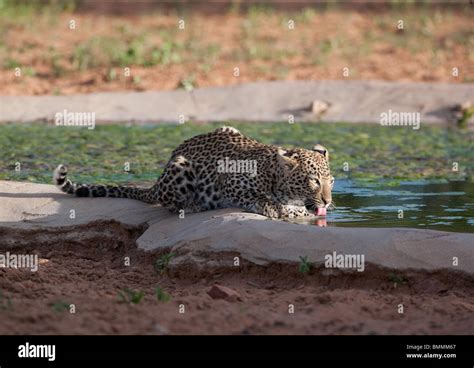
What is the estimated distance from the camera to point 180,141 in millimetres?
17688

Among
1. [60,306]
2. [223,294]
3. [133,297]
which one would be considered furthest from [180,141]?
[60,306]

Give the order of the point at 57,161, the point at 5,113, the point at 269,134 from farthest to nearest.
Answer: the point at 5,113
the point at 269,134
the point at 57,161

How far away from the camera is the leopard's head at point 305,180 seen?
464 inches

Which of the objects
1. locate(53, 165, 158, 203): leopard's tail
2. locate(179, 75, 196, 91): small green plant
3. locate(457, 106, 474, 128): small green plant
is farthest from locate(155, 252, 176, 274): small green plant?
locate(179, 75, 196, 91): small green plant

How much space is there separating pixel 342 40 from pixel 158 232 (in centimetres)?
1601

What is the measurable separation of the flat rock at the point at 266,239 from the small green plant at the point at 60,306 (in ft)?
6.47

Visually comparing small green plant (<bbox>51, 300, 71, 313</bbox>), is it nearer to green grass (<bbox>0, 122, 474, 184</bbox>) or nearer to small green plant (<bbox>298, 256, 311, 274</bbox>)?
small green plant (<bbox>298, 256, 311, 274</bbox>)

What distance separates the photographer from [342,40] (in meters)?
26.5

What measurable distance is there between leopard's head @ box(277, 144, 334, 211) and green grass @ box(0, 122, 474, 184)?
289 centimetres

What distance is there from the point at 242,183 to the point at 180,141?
5.90 meters

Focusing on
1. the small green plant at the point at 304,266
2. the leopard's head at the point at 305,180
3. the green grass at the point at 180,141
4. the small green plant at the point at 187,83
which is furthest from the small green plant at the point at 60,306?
the small green plant at the point at 187,83

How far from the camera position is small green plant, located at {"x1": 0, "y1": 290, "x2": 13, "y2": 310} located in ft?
27.5
